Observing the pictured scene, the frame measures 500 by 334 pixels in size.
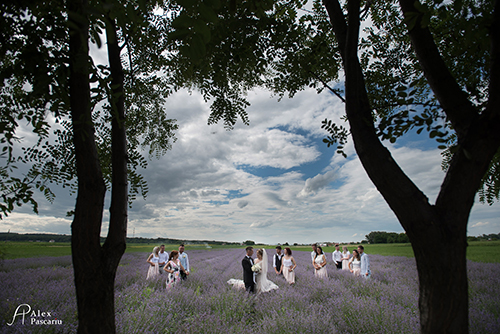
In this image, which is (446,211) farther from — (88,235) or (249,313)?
(249,313)

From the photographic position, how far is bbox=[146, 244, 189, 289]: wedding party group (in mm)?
8711

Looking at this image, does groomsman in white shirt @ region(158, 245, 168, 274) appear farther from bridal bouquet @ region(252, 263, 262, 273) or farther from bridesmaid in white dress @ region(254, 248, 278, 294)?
bridal bouquet @ region(252, 263, 262, 273)

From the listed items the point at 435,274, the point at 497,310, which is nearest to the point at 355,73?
the point at 435,274

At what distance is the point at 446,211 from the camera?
5.36 feet

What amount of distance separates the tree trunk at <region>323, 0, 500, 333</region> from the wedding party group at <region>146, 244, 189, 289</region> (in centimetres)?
815

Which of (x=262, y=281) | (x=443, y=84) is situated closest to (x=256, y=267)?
(x=262, y=281)

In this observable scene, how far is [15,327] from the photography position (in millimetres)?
3834

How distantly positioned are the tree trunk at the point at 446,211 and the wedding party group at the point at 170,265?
8150 mm

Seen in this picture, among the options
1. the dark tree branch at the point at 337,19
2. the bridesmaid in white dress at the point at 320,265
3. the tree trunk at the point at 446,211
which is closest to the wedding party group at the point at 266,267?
the bridesmaid in white dress at the point at 320,265

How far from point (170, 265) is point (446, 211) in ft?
29.5

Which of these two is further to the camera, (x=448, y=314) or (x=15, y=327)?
(x=15, y=327)

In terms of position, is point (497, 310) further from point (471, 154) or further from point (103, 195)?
point (103, 195)

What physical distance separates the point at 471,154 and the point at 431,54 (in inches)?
35.2

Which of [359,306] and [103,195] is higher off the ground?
[103,195]
